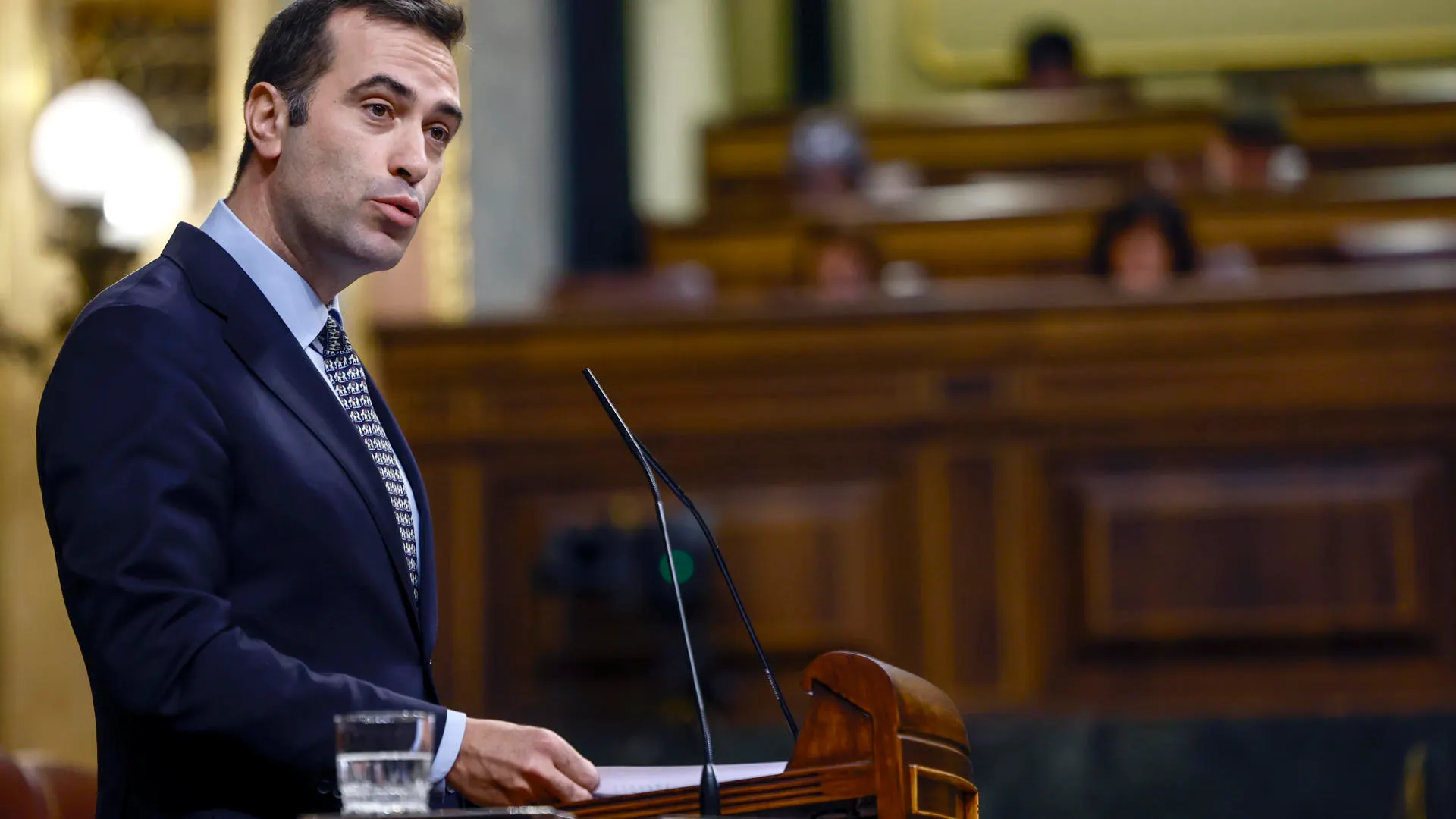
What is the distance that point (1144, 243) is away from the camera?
16.2 ft

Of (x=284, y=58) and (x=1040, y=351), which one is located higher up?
(x=284, y=58)

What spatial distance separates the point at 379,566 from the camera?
4.41 ft

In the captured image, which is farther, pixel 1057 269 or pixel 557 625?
pixel 1057 269

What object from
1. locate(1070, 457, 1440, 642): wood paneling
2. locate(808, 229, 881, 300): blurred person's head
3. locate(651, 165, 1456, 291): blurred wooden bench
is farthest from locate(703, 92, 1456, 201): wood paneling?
locate(1070, 457, 1440, 642): wood paneling

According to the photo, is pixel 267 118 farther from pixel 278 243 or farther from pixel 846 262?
pixel 846 262

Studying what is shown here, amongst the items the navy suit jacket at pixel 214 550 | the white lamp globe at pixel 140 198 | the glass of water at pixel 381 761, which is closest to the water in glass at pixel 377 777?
the glass of water at pixel 381 761

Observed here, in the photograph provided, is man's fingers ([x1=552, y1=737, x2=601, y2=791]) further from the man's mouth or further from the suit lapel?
the man's mouth

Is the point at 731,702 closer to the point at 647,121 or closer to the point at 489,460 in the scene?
the point at 489,460

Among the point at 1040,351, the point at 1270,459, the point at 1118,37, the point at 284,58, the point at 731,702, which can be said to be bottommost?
the point at 731,702

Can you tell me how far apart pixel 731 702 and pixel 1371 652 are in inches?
52.0

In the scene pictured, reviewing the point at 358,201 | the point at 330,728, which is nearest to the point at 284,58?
the point at 358,201

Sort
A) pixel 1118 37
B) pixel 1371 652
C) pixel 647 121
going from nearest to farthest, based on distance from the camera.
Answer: pixel 1371 652 < pixel 647 121 < pixel 1118 37

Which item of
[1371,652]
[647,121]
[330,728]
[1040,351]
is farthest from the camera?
[647,121]

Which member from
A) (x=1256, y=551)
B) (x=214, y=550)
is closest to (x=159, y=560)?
(x=214, y=550)
